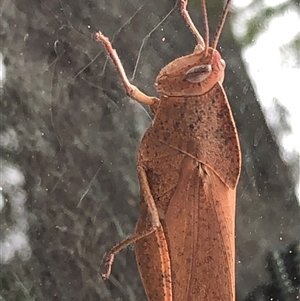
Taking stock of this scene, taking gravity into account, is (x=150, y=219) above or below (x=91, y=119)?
below

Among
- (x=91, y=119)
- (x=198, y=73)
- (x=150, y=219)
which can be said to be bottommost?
(x=150, y=219)

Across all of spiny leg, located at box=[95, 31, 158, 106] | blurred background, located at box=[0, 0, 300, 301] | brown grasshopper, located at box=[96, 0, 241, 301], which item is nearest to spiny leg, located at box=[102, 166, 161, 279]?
brown grasshopper, located at box=[96, 0, 241, 301]

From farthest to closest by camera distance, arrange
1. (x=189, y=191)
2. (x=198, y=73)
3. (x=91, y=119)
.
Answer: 1. (x=91, y=119)
2. (x=189, y=191)
3. (x=198, y=73)

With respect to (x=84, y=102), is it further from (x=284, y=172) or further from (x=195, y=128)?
(x=284, y=172)

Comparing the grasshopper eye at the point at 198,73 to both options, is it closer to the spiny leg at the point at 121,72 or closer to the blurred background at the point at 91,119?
the spiny leg at the point at 121,72

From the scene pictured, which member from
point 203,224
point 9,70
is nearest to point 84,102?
point 9,70

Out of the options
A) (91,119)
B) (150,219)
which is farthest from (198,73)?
(91,119)

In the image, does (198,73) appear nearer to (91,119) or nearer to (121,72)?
(121,72)
